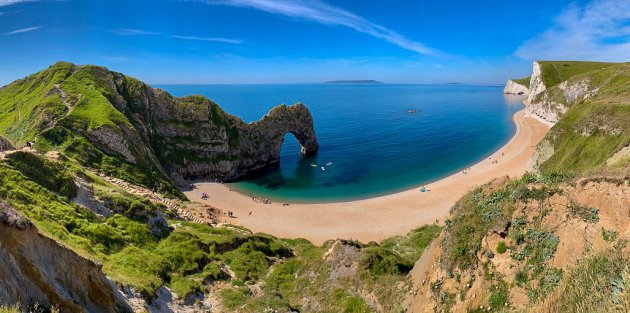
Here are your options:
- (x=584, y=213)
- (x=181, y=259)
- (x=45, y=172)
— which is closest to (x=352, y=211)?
(x=181, y=259)

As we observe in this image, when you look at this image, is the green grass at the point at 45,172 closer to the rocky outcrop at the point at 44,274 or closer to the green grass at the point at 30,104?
the rocky outcrop at the point at 44,274

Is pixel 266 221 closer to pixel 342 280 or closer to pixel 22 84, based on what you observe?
pixel 342 280


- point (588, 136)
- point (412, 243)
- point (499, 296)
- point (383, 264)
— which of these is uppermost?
point (588, 136)

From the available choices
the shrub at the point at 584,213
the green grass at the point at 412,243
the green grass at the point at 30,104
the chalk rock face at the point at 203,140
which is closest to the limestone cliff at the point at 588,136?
the shrub at the point at 584,213

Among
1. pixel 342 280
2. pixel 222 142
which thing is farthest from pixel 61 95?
pixel 342 280

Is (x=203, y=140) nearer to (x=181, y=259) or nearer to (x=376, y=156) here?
(x=376, y=156)
